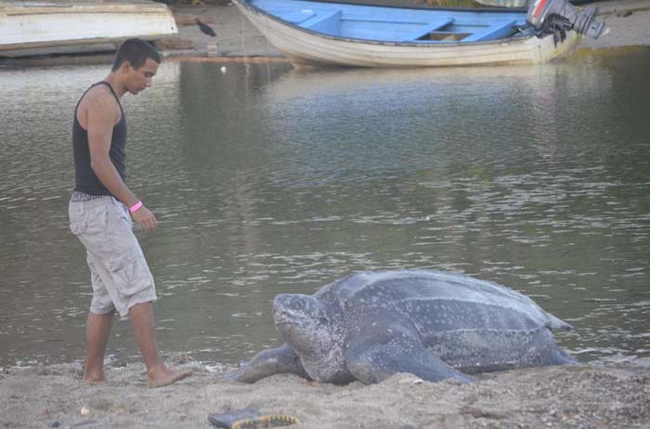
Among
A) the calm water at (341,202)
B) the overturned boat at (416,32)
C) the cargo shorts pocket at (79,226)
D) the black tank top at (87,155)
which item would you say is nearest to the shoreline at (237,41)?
the overturned boat at (416,32)

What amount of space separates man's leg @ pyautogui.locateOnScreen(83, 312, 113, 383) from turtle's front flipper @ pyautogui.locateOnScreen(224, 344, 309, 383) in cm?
54

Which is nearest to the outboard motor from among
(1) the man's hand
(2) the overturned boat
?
(2) the overturned boat

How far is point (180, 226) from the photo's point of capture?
27.1 feet

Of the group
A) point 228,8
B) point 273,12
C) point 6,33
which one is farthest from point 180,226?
point 228,8

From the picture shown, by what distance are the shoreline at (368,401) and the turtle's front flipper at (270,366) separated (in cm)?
5

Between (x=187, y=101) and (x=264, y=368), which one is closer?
(x=264, y=368)

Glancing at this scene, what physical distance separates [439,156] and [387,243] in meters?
3.54

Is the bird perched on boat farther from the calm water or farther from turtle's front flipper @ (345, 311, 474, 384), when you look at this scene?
turtle's front flipper @ (345, 311, 474, 384)

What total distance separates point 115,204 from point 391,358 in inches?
50.2

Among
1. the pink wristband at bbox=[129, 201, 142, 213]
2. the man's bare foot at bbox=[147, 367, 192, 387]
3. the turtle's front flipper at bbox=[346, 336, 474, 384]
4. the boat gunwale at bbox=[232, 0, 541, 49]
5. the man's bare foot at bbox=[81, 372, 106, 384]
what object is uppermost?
the pink wristband at bbox=[129, 201, 142, 213]

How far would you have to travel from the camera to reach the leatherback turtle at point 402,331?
448 cm

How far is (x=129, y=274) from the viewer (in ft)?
14.6

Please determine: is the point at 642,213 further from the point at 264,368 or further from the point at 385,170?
the point at 264,368

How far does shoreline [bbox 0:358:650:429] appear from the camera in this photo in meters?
3.76
